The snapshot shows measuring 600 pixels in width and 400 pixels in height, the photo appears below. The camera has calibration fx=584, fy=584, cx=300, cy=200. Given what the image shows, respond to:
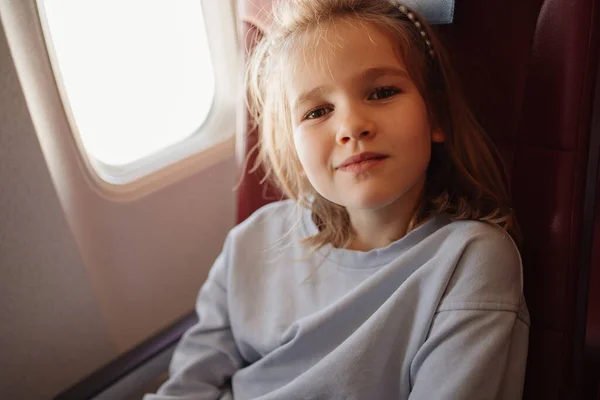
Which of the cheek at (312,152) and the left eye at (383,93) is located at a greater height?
the left eye at (383,93)

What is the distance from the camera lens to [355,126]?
2.92 feet

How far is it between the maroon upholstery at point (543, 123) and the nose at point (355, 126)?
21cm

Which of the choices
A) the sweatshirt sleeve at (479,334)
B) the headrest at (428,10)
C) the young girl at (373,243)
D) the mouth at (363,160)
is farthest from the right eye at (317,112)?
the sweatshirt sleeve at (479,334)

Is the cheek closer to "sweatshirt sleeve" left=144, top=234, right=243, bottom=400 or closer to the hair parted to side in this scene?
the hair parted to side

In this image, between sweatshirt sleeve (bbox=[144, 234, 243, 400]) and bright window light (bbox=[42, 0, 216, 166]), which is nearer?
sweatshirt sleeve (bbox=[144, 234, 243, 400])

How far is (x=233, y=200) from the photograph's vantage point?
1.70m

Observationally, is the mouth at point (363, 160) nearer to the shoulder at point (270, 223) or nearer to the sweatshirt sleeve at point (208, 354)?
the shoulder at point (270, 223)

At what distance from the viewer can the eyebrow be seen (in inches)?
35.9

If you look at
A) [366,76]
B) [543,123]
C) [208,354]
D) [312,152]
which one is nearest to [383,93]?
[366,76]

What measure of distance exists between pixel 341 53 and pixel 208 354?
618 mm

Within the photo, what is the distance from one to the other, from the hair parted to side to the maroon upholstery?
4 centimetres

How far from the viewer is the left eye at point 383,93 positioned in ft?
3.06

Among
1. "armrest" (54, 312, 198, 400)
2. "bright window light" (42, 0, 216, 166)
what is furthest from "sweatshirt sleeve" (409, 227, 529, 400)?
"bright window light" (42, 0, 216, 166)

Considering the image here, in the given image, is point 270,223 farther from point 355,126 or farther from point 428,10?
point 428,10
